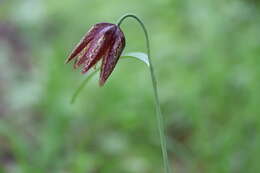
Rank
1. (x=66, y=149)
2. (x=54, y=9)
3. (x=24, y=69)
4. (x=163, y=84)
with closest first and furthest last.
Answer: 1. (x=66, y=149)
2. (x=163, y=84)
3. (x=24, y=69)
4. (x=54, y=9)

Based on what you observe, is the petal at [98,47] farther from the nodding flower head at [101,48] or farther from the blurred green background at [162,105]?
the blurred green background at [162,105]

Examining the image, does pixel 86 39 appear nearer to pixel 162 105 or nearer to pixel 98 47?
pixel 98 47

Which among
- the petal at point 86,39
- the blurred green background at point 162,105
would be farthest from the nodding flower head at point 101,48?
the blurred green background at point 162,105

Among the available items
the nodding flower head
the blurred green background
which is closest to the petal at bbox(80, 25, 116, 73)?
the nodding flower head

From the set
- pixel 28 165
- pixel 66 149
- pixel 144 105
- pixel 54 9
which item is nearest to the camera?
pixel 28 165

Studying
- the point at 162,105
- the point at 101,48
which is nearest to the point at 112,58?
the point at 101,48

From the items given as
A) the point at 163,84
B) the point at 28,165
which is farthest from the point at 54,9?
the point at 28,165

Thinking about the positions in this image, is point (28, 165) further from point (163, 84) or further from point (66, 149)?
point (163, 84)
